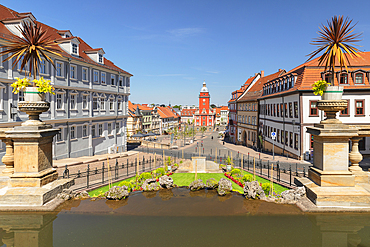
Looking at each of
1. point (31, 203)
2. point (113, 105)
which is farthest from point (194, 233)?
point (113, 105)

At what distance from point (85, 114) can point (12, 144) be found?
2372 cm

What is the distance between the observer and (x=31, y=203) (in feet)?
23.5

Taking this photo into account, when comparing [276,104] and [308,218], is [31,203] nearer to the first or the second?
[308,218]

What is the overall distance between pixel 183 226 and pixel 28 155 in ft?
17.9

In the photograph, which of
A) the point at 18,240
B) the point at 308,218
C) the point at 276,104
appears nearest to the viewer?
the point at 18,240

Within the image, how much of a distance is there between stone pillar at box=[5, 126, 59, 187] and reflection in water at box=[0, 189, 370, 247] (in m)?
1.11

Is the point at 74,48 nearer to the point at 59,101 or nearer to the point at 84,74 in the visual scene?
the point at 84,74

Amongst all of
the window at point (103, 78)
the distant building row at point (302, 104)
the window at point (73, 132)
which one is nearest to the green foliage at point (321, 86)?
the distant building row at point (302, 104)

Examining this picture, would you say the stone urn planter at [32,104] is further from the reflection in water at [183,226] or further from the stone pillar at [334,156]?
the stone pillar at [334,156]

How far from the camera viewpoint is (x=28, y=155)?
24.5 ft

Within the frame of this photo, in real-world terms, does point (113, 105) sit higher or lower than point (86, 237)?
→ higher

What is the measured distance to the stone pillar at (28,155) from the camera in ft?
24.0

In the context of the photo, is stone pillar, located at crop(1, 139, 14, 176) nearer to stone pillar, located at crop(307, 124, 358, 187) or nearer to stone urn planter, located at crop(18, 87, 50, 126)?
stone urn planter, located at crop(18, 87, 50, 126)

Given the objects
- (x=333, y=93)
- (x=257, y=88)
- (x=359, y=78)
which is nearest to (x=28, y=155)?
(x=333, y=93)
